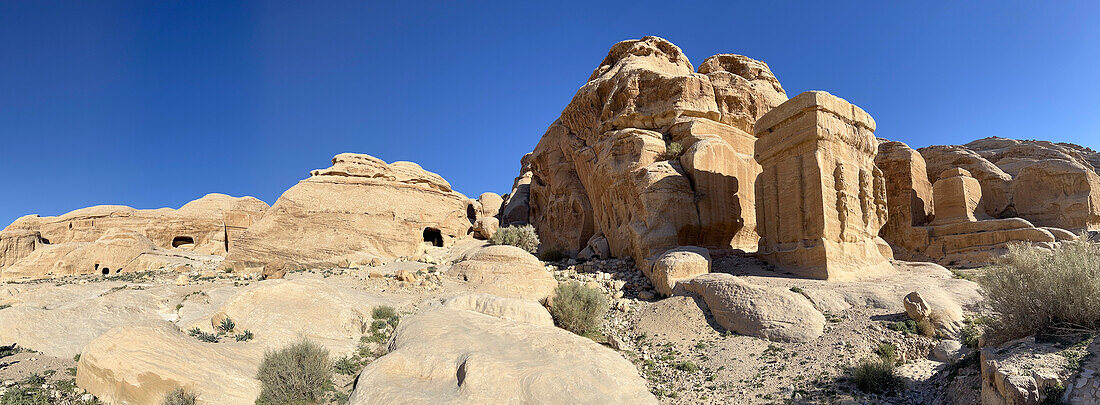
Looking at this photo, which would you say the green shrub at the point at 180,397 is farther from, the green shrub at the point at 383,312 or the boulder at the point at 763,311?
the boulder at the point at 763,311

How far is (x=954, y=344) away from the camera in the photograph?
792 centimetres

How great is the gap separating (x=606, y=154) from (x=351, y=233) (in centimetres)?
1044

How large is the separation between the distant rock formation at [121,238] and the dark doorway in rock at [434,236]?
702 centimetres

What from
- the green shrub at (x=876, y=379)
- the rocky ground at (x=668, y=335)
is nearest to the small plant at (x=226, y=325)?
the rocky ground at (x=668, y=335)

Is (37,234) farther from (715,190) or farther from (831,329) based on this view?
(831,329)

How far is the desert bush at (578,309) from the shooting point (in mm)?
10734

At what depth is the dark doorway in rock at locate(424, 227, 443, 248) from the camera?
22.9 metres

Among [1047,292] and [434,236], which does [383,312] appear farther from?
[434,236]

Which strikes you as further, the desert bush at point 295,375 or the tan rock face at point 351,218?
the tan rock face at point 351,218

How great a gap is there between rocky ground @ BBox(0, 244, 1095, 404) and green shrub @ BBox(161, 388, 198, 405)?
639mm

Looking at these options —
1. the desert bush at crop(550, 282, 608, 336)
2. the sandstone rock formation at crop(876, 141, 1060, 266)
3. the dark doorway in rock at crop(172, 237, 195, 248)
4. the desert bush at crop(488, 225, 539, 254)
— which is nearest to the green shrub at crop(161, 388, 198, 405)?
the desert bush at crop(550, 282, 608, 336)

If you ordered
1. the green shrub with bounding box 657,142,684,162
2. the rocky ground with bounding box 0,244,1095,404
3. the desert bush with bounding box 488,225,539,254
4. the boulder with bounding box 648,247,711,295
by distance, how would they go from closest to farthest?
the rocky ground with bounding box 0,244,1095,404 → the boulder with bounding box 648,247,711,295 → the green shrub with bounding box 657,142,684,162 → the desert bush with bounding box 488,225,539,254

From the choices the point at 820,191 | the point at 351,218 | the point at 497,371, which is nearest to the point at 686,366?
the point at 497,371

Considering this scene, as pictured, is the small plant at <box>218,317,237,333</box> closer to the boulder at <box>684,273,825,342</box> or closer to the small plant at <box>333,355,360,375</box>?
the small plant at <box>333,355,360,375</box>
